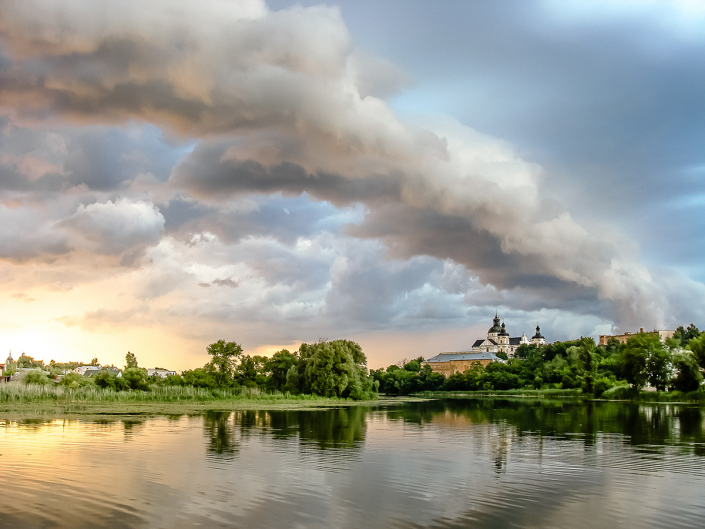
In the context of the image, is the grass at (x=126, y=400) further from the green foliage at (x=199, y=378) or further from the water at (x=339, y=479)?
the water at (x=339, y=479)

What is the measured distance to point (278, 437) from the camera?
30.2m

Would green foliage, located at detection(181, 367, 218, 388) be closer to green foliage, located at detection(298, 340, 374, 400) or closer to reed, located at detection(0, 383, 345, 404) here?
reed, located at detection(0, 383, 345, 404)

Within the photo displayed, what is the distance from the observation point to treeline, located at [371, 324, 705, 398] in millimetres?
90375

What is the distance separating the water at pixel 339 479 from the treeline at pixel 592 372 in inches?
2569

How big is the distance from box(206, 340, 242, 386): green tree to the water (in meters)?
45.3

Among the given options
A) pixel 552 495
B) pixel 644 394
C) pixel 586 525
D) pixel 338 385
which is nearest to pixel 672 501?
pixel 552 495

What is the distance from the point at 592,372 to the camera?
4466 inches

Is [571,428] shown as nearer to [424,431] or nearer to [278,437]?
[424,431]

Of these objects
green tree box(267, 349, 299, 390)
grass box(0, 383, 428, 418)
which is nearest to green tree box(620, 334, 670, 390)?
grass box(0, 383, 428, 418)

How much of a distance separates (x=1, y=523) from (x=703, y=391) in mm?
91845

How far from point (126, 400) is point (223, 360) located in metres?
21.3

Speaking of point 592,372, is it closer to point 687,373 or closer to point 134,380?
point 687,373

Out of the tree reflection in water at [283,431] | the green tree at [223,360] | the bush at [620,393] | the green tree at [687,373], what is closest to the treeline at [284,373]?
the green tree at [223,360]

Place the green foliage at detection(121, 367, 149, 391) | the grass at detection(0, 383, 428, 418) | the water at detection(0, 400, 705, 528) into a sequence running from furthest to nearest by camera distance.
Answer: the green foliage at detection(121, 367, 149, 391)
the grass at detection(0, 383, 428, 418)
the water at detection(0, 400, 705, 528)
